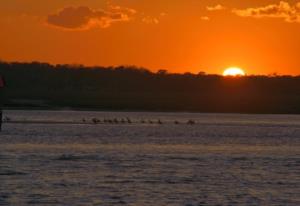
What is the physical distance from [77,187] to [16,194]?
13.4 ft

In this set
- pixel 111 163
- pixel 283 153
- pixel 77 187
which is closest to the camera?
pixel 77 187

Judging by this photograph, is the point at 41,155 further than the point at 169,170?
Yes

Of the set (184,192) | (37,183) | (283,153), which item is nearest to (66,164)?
(37,183)

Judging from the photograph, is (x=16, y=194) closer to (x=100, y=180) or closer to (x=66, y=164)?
(x=100, y=180)

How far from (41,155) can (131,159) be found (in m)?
6.39

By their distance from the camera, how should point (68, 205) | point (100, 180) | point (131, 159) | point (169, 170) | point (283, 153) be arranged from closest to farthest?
point (68, 205)
point (100, 180)
point (169, 170)
point (131, 159)
point (283, 153)

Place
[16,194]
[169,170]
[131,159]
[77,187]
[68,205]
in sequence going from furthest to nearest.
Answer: [131,159], [169,170], [77,187], [16,194], [68,205]

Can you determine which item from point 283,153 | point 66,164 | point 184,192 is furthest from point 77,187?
point 283,153

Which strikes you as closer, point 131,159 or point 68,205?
point 68,205

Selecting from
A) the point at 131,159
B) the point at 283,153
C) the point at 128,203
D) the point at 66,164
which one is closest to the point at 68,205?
the point at 128,203

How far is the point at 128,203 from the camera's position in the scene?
35.2 m

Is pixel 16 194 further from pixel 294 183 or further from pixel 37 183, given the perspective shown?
pixel 294 183

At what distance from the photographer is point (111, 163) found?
5378 cm

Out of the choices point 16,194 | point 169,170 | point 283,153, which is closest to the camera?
point 16,194
